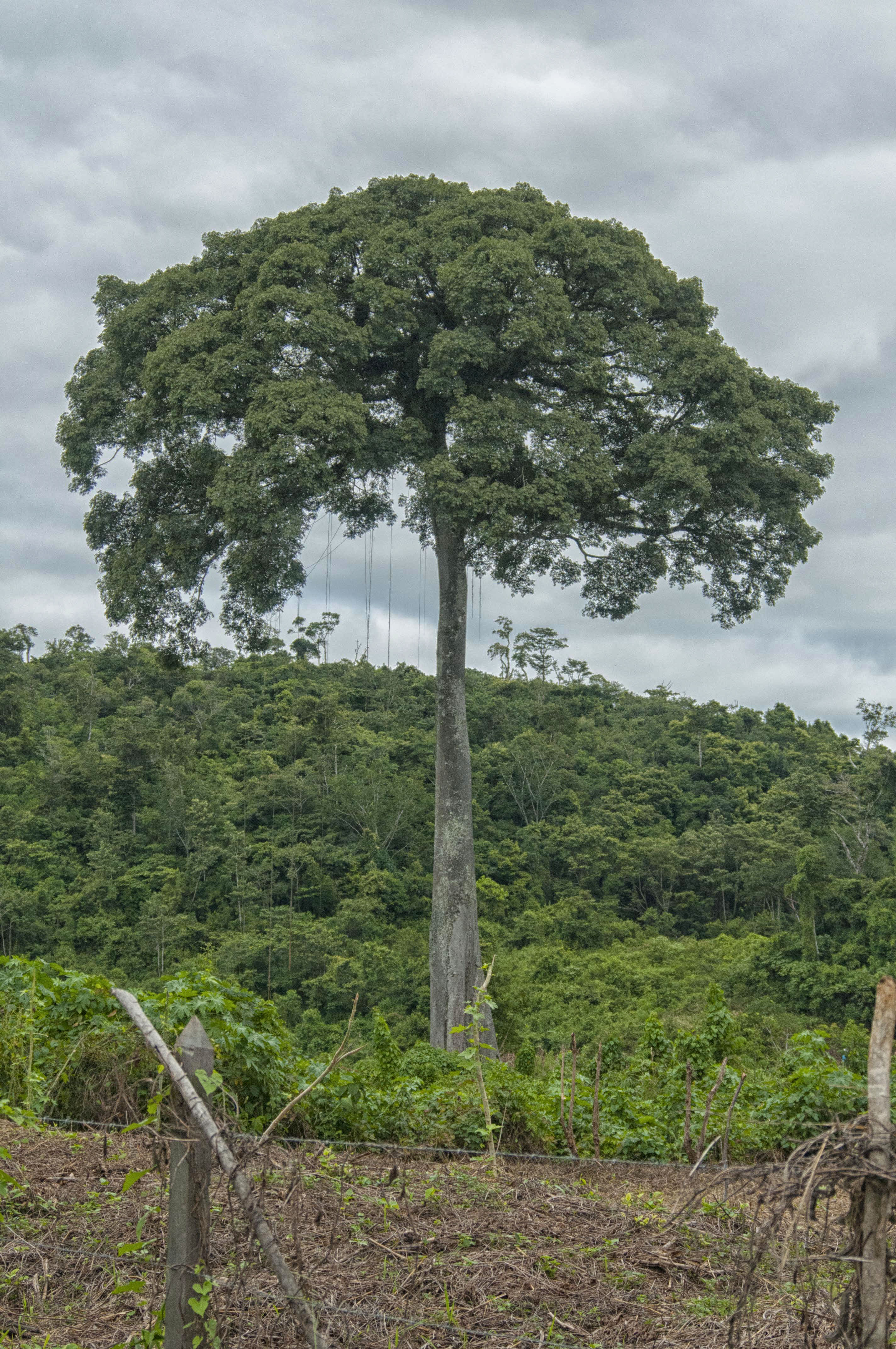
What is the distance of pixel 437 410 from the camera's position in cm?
1303

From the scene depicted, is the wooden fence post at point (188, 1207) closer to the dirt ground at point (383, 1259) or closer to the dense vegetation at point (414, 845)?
the dirt ground at point (383, 1259)

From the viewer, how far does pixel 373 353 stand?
12.6m

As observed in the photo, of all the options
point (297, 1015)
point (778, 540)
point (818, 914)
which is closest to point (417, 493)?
point (778, 540)

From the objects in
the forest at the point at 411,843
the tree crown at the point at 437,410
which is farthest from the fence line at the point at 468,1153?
the forest at the point at 411,843

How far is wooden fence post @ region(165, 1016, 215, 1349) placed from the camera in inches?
99.3

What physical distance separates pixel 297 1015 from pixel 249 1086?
1520cm

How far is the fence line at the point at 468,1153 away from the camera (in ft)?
16.7

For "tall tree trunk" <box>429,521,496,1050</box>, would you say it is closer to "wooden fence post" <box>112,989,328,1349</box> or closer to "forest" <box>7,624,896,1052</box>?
"forest" <box>7,624,896,1052</box>

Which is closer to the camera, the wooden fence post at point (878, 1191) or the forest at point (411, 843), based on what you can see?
the wooden fence post at point (878, 1191)

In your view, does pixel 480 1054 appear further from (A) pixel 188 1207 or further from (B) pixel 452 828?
(B) pixel 452 828

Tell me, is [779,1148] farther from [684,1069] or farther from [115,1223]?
[115,1223]

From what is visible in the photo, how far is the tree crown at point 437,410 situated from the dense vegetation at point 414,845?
754cm

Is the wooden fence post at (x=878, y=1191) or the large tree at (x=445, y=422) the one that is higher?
the large tree at (x=445, y=422)

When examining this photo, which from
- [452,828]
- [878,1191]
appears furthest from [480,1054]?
[452,828]
